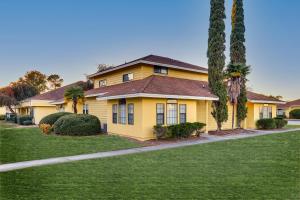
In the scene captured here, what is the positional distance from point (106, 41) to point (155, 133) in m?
13.7

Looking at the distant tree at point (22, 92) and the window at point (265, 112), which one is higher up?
the distant tree at point (22, 92)

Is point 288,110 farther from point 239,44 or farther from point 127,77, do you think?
point 127,77

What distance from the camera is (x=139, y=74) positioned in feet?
65.0

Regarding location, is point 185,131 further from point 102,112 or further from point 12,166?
point 12,166

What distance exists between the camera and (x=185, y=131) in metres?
15.5

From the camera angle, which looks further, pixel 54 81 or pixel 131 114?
pixel 54 81

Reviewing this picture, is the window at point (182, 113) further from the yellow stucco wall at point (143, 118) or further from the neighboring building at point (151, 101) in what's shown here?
the yellow stucco wall at point (143, 118)

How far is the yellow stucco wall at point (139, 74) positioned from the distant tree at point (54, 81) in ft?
196

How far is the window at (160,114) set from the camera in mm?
15375

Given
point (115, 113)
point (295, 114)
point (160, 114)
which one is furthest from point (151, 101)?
point (295, 114)

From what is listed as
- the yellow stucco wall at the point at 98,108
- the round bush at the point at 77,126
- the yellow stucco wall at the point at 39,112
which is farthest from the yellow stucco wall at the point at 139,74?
the yellow stucco wall at the point at 39,112

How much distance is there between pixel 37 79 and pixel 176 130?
7188 centimetres

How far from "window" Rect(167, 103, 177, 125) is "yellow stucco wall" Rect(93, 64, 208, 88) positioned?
4.75m

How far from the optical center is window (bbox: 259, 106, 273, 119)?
2459 centimetres
